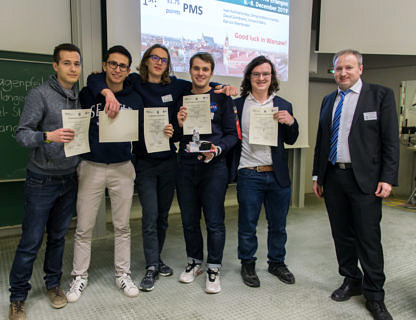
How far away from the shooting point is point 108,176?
6.92ft

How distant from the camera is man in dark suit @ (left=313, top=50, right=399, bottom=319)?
1912mm

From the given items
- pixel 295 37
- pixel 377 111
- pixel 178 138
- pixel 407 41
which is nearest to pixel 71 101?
pixel 178 138

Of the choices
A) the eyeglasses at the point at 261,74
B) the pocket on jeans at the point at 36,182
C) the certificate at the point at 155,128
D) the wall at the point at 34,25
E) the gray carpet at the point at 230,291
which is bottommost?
the gray carpet at the point at 230,291

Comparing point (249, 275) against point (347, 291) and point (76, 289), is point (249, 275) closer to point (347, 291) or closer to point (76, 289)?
point (347, 291)

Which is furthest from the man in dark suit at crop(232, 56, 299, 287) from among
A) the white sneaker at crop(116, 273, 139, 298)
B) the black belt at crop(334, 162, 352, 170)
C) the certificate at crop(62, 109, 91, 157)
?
the certificate at crop(62, 109, 91, 157)

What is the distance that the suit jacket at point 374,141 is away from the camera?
6.23ft

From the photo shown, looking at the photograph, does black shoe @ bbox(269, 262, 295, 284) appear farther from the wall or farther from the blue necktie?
the wall

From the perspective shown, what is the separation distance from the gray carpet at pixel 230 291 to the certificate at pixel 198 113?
1.11 metres

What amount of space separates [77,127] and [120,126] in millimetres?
250

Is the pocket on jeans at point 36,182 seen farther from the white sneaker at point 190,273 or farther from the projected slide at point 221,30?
the projected slide at point 221,30

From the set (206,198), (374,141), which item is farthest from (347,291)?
(206,198)

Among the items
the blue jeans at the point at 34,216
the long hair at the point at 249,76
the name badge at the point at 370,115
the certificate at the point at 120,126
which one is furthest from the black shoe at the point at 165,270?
the name badge at the point at 370,115

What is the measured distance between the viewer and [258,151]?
2273mm

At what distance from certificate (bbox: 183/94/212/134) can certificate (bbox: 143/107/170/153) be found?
0.15 metres
